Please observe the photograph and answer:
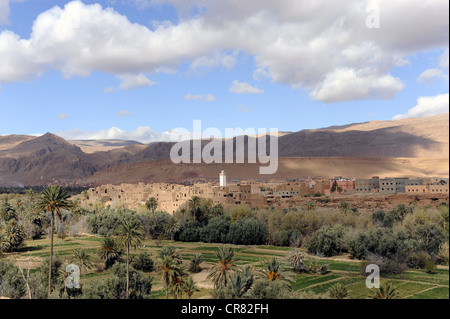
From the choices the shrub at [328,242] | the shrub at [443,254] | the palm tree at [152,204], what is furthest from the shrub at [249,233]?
the palm tree at [152,204]

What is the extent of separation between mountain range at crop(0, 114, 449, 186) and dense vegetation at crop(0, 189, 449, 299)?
37.3 meters

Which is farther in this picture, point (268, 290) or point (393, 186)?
point (393, 186)

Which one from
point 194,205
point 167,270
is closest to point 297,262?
point 167,270

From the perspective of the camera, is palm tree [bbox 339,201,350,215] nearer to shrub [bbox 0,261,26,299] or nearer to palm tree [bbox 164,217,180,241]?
palm tree [bbox 164,217,180,241]

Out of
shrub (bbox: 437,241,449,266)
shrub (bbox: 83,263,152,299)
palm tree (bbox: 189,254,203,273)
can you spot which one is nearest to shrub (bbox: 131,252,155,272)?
palm tree (bbox: 189,254,203,273)

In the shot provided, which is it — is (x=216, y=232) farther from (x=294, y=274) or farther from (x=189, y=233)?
(x=294, y=274)

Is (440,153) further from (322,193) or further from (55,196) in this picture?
(55,196)

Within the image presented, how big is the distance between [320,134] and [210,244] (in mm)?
125373

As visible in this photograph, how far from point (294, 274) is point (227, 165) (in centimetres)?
7668

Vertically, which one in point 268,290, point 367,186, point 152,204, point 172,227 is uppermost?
point 367,186

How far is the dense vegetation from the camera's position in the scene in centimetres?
2197

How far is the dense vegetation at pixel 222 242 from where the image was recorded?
21969mm

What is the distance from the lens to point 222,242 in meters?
44.6
